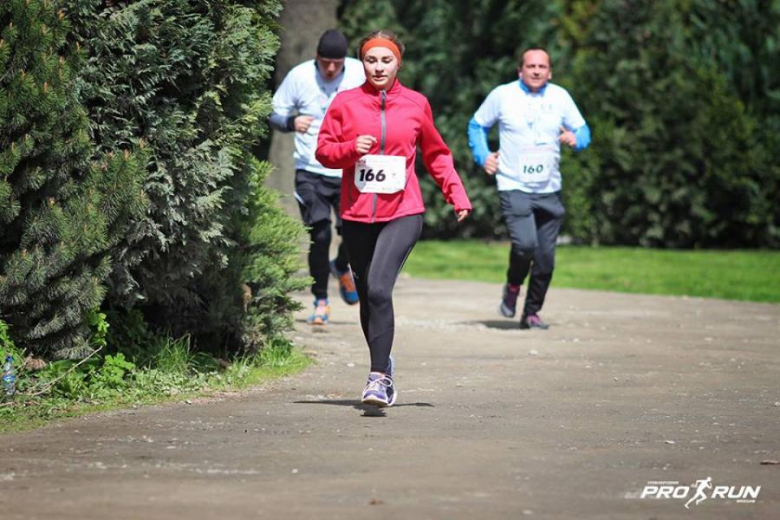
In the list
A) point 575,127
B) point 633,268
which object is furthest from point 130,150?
point 633,268

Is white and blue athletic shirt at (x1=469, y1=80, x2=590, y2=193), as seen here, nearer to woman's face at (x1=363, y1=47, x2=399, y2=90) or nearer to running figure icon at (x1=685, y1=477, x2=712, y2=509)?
woman's face at (x1=363, y1=47, x2=399, y2=90)

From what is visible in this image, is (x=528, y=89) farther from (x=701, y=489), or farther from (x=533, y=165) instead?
(x=701, y=489)

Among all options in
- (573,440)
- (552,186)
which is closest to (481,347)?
(552,186)

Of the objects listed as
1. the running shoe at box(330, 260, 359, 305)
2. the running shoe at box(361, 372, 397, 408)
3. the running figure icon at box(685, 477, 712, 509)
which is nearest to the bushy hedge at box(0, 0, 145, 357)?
the running shoe at box(361, 372, 397, 408)

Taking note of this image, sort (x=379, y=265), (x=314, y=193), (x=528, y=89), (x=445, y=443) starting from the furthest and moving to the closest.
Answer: (x=528, y=89), (x=314, y=193), (x=379, y=265), (x=445, y=443)

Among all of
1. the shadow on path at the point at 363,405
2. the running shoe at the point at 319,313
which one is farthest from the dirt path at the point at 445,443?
the running shoe at the point at 319,313

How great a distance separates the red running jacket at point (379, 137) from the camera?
752cm

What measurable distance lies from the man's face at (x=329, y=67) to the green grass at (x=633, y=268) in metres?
5.48

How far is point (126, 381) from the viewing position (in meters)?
7.61

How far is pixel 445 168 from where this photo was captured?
7781 millimetres

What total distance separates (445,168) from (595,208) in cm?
1480

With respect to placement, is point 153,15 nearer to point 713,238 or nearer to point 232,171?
point 232,171

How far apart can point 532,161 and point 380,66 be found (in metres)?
4.07

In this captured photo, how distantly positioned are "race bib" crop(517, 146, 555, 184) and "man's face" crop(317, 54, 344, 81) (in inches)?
61.2
